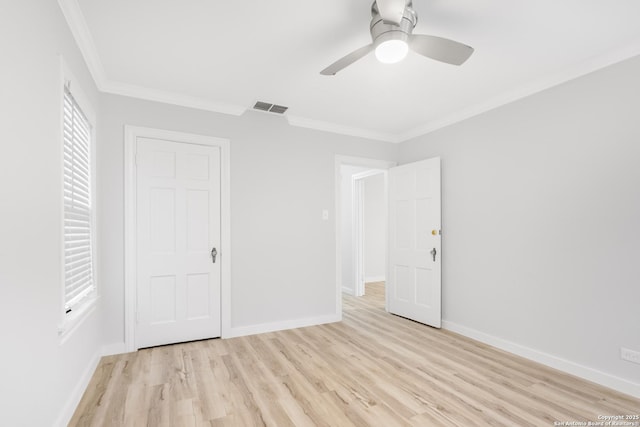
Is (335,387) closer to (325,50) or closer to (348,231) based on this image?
(325,50)

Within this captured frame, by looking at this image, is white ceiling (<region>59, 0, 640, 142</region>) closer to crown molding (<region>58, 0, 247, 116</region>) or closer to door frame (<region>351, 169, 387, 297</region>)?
crown molding (<region>58, 0, 247, 116</region>)

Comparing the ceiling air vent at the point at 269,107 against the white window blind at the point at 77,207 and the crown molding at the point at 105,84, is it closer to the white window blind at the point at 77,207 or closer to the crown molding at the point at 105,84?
the crown molding at the point at 105,84

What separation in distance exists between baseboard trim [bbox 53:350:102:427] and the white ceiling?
236 cm

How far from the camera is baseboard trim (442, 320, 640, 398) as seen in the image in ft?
7.72

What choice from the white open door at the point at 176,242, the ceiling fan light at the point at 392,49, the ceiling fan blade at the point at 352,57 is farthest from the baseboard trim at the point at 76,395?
the ceiling fan light at the point at 392,49

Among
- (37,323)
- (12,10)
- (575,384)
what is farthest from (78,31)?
(575,384)

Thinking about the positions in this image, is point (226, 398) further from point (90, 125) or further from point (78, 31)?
point (78, 31)

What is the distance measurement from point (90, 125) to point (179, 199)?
3.22 ft

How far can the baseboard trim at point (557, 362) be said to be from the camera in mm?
2354

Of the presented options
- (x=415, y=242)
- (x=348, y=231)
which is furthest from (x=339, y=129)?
(x=348, y=231)

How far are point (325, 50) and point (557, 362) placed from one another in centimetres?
324

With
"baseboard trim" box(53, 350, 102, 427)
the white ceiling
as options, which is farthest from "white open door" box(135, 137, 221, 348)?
the white ceiling

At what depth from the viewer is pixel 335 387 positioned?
242 cm

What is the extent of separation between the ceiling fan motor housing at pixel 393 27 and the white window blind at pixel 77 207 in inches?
78.2
